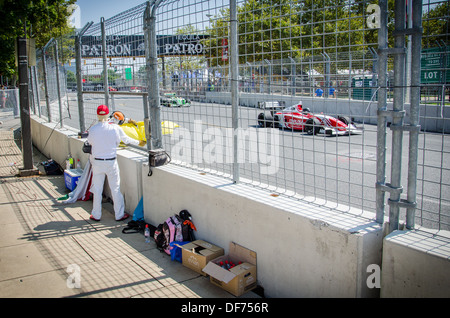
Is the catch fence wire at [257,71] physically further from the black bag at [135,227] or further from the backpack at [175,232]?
the black bag at [135,227]

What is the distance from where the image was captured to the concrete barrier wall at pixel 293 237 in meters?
3.05

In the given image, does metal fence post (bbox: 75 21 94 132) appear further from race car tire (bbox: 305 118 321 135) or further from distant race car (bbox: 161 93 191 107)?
race car tire (bbox: 305 118 321 135)

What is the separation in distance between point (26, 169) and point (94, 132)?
428 cm

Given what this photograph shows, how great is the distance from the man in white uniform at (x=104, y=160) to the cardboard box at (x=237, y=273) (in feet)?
9.11

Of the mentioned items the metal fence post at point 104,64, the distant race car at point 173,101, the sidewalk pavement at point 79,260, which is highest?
the metal fence post at point 104,64

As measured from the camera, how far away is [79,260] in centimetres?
479

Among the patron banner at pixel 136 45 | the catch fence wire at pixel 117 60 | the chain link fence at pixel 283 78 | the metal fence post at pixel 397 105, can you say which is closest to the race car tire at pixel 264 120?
the chain link fence at pixel 283 78

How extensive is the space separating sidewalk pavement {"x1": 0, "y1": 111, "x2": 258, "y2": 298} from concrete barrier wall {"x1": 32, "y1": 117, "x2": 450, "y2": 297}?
1.65ft

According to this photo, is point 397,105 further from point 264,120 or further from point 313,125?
point 264,120

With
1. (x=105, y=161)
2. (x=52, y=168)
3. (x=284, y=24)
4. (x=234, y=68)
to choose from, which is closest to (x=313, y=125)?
(x=234, y=68)

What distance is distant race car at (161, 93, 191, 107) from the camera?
564 centimetres

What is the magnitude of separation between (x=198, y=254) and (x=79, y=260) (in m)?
1.60

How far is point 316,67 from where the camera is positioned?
474 cm
